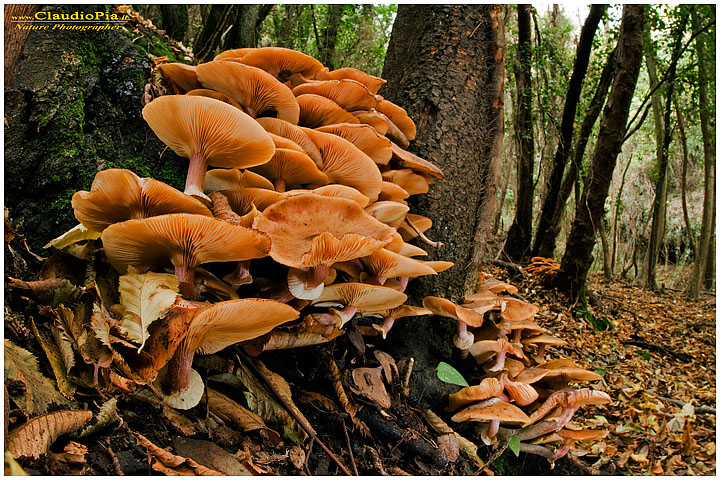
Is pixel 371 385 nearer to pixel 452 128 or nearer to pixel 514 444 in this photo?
pixel 514 444

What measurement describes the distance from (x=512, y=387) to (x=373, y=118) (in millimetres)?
1622

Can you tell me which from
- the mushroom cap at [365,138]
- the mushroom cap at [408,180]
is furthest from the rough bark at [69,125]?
the mushroom cap at [408,180]

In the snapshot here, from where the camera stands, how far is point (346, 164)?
2.04 meters

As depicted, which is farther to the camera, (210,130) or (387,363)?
(387,363)

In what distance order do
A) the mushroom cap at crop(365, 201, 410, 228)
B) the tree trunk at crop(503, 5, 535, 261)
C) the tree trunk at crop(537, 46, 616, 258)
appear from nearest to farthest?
the mushroom cap at crop(365, 201, 410, 228) → the tree trunk at crop(537, 46, 616, 258) → the tree trunk at crop(503, 5, 535, 261)

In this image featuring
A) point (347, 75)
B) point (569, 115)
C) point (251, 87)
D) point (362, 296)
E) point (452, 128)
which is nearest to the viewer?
point (362, 296)

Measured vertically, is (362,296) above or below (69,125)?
below

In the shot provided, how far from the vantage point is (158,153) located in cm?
228

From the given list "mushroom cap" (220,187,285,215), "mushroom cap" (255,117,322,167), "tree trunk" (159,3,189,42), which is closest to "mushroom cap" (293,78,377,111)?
"mushroom cap" (255,117,322,167)

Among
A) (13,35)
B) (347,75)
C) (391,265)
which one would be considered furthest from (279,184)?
(13,35)

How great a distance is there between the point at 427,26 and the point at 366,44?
434 inches

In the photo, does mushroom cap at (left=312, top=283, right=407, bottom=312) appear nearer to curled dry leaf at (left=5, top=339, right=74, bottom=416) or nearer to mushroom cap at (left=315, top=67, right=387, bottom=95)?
curled dry leaf at (left=5, top=339, right=74, bottom=416)

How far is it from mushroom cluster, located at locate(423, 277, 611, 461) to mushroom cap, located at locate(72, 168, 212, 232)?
1382mm

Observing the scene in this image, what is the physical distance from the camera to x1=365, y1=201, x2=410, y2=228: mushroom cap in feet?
6.73
